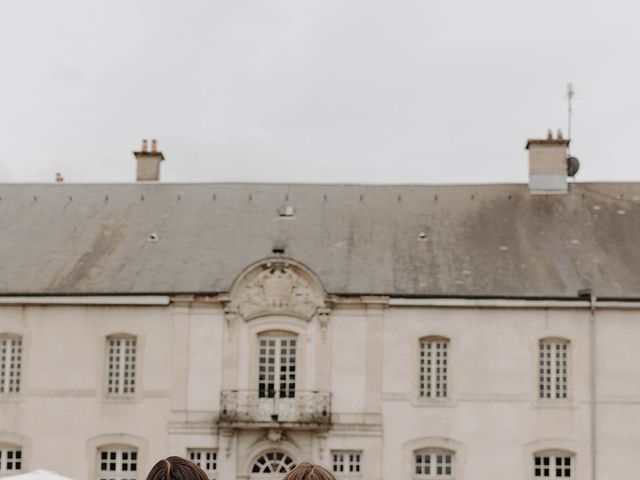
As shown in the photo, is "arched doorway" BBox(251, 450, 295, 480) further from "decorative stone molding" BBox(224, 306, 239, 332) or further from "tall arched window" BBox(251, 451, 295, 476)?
"decorative stone molding" BBox(224, 306, 239, 332)

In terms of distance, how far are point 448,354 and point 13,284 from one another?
35.4ft

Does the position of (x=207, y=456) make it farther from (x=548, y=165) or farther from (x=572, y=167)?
(x=572, y=167)

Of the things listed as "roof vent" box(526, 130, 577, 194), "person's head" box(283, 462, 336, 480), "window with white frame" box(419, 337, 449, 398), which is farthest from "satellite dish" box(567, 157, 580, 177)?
"person's head" box(283, 462, 336, 480)

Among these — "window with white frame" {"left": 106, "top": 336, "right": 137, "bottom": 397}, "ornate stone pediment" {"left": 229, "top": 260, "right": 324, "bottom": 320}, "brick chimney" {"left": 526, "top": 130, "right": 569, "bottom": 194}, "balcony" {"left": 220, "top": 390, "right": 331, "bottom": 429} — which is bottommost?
"balcony" {"left": 220, "top": 390, "right": 331, "bottom": 429}

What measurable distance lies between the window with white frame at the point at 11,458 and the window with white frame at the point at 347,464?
758 centimetres

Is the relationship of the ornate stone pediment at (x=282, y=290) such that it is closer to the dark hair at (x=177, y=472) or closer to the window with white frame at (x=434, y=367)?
the window with white frame at (x=434, y=367)

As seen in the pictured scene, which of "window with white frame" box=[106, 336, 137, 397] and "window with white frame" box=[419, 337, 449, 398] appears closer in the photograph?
"window with white frame" box=[419, 337, 449, 398]

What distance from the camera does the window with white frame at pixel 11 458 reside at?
26369 millimetres

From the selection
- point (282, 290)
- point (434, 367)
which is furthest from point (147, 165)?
point (434, 367)

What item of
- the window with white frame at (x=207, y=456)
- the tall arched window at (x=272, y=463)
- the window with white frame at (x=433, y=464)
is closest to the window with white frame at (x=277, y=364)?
the tall arched window at (x=272, y=463)

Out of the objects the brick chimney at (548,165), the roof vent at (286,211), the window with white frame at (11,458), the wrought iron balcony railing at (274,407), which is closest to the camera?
the wrought iron balcony railing at (274,407)

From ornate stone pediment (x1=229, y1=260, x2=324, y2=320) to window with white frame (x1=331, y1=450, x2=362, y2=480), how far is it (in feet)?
10.9

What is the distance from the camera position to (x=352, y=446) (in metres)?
25.9

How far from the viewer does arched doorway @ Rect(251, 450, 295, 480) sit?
26.0 m
